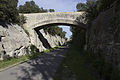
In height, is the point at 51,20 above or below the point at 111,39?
above

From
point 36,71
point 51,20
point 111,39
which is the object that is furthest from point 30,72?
point 51,20

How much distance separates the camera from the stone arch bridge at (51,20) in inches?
818

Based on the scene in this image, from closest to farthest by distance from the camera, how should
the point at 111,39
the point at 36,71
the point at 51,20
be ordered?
the point at 111,39 → the point at 36,71 → the point at 51,20

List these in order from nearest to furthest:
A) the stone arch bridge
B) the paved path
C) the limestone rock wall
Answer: the limestone rock wall → the paved path → the stone arch bridge

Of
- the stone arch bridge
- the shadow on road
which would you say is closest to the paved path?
the shadow on road

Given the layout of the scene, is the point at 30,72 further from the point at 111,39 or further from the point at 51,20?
the point at 51,20

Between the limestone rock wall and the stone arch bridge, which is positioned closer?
the limestone rock wall

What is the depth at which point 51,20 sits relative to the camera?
21906 millimetres

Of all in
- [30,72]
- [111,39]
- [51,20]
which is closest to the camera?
[111,39]

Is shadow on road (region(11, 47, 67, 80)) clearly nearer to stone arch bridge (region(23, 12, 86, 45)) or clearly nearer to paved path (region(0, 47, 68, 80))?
paved path (region(0, 47, 68, 80))

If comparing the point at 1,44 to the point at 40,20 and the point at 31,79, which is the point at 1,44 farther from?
the point at 40,20

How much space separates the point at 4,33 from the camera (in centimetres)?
1284

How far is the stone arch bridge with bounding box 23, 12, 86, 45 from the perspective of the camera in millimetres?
20781

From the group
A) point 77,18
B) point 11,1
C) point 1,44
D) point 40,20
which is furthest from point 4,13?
point 77,18
